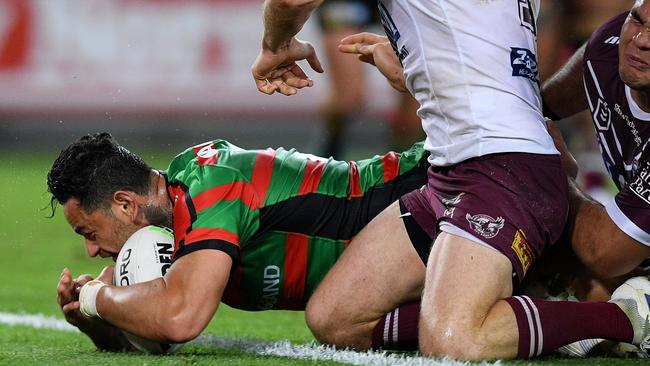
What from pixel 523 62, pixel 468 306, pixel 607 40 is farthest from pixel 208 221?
pixel 607 40

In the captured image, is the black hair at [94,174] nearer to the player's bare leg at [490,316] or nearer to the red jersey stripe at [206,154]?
the red jersey stripe at [206,154]

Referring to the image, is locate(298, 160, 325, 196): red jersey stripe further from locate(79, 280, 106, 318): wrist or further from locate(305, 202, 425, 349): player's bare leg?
locate(79, 280, 106, 318): wrist

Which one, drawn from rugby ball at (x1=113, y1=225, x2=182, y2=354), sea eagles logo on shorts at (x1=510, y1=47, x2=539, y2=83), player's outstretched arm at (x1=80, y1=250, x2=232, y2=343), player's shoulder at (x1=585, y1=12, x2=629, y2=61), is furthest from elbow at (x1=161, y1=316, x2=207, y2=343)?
player's shoulder at (x1=585, y1=12, x2=629, y2=61)

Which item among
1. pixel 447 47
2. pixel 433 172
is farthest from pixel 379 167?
pixel 447 47

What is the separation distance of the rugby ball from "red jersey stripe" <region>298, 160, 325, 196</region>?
1.76 feet

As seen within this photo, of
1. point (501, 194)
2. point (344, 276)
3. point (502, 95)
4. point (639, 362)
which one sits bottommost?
point (639, 362)

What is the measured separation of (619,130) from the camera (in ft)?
14.4

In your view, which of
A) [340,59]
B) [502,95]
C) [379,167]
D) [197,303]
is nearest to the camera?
[197,303]

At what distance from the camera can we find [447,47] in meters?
4.09

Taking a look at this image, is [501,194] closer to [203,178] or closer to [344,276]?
[344,276]

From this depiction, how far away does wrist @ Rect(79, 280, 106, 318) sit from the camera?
12.9ft

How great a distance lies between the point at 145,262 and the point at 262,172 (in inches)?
20.9

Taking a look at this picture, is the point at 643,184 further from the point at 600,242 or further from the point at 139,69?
the point at 139,69

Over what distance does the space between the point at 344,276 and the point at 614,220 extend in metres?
0.98
